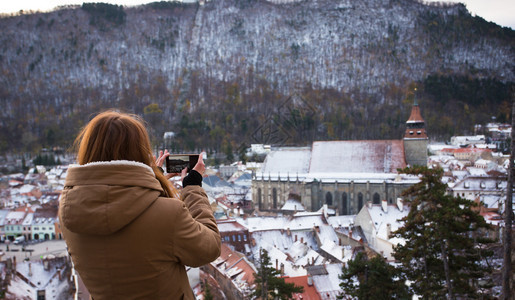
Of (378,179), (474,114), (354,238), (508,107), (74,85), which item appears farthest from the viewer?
(74,85)

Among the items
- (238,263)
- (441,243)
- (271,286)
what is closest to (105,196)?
(441,243)

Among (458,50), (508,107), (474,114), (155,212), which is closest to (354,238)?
(508,107)

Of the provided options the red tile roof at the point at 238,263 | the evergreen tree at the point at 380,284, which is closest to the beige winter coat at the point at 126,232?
the evergreen tree at the point at 380,284

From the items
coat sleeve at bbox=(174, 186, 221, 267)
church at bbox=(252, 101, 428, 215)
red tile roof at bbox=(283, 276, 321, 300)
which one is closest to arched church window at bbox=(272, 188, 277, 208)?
church at bbox=(252, 101, 428, 215)

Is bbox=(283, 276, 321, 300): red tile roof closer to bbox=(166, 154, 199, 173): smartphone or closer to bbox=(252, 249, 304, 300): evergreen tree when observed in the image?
bbox=(252, 249, 304, 300): evergreen tree

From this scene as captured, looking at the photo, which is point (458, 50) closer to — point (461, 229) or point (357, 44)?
point (357, 44)

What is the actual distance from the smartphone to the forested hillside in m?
69.5

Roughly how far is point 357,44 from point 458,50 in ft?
103

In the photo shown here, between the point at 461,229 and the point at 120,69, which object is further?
the point at 120,69

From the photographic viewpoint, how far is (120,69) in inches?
5022

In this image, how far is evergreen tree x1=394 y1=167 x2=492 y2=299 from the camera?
30.9 feet

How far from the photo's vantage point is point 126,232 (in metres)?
1.79

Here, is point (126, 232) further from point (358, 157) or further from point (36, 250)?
point (358, 157)

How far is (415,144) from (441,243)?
2769 centimetres
